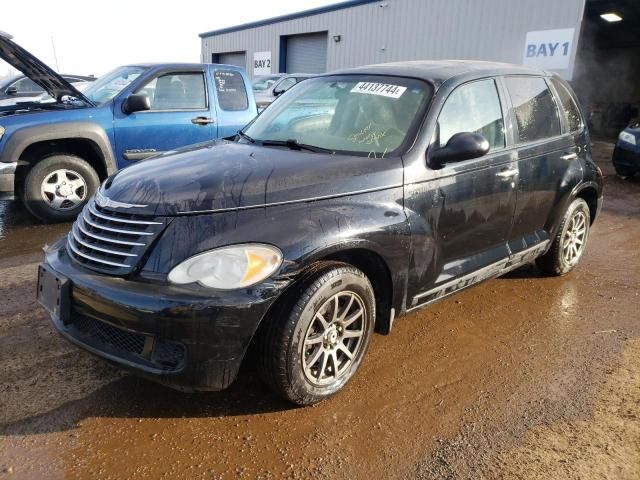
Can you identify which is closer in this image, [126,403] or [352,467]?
[352,467]

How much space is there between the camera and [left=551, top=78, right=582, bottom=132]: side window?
4.45m

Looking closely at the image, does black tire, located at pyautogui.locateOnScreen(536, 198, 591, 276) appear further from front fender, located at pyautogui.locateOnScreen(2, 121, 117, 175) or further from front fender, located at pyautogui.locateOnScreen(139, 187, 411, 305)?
front fender, located at pyautogui.locateOnScreen(2, 121, 117, 175)

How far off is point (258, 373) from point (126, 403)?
744mm

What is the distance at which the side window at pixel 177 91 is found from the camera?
644 centimetres

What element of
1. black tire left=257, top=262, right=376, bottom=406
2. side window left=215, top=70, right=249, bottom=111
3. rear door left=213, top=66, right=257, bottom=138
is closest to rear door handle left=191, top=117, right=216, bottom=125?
rear door left=213, top=66, right=257, bottom=138

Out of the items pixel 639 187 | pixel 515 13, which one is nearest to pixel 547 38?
pixel 515 13

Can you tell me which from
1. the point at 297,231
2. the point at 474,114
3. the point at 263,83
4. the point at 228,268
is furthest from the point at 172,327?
the point at 263,83

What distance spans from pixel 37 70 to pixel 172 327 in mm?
5312

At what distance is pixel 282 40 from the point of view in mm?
25859

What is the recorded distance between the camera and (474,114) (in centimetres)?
356

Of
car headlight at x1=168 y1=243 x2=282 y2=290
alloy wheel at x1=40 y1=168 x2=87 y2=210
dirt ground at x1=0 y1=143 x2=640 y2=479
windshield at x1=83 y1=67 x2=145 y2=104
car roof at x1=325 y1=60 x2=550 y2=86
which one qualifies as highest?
car roof at x1=325 y1=60 x2=550 y2=86

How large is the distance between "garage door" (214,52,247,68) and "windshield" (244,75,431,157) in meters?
26.7

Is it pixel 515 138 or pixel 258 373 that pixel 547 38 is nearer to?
pixel 515 138

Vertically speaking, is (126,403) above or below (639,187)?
above
